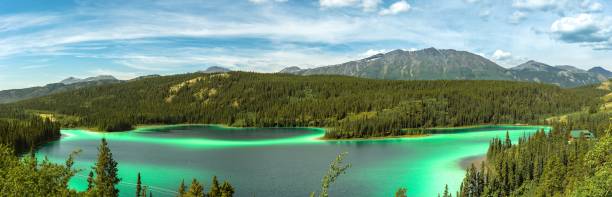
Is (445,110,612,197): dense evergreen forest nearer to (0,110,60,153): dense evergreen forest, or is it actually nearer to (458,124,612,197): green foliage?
(458,124,612,197): green foliage

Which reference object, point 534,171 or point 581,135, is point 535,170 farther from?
point 581,135

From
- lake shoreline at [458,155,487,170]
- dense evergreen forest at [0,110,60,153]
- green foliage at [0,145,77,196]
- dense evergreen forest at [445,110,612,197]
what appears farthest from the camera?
dense evergreen forest at [0,110,60,153]

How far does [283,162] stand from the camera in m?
101

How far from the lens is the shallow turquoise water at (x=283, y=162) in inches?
2943

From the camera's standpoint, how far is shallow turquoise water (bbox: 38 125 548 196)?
74750 mm

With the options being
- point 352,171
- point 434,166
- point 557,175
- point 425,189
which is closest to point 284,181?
point 352,171

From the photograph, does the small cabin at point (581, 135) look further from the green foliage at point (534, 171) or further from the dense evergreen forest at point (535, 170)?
the green foliage at point (534, 171)

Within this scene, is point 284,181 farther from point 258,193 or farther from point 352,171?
point 352,171

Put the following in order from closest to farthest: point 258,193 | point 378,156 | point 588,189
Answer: point 588,189 → point 258,193 → point 378,156

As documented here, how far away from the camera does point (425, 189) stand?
2911 inches

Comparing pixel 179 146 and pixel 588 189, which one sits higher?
pixel 588 189

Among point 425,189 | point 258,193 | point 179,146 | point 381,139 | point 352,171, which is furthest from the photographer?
point 381,139

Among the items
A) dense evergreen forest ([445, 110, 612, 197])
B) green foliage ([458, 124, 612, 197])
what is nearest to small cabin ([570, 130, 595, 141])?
dense evergreen forest ([445, 110, 612, 197])

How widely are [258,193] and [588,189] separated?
50156mm
